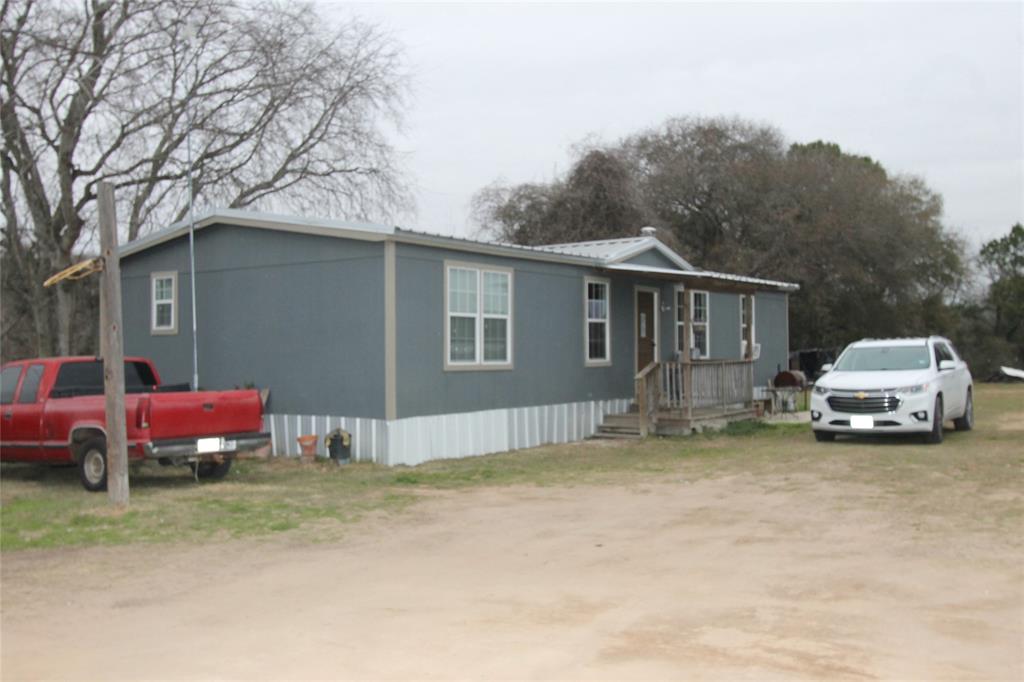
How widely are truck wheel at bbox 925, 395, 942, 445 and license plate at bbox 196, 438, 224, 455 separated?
1054 centimetres

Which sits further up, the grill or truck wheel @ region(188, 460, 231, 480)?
the grill

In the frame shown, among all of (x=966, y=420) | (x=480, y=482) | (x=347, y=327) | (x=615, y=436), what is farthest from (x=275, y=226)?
(x=966, y=420)

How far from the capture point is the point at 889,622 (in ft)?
19.4

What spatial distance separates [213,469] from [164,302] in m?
5.88

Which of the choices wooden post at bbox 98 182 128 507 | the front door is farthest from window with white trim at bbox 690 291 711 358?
wooden post at bbox 98 182 128 507

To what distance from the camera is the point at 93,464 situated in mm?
11797

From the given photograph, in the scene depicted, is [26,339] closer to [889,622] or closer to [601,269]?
[601,269]

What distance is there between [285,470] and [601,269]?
24.2 feet

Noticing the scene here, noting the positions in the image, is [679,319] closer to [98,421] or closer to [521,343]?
[521,343]

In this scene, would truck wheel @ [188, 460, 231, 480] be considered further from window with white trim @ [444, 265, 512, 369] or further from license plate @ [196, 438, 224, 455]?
window with white trim @ [444, 265, 512, 369]

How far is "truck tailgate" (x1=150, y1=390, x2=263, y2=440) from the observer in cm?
1134

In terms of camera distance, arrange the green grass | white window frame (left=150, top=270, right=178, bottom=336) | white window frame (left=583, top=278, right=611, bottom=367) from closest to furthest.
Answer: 1. the green grass
2. white window frame (left=150, top=270, right=178, bottom=336)
3. white window frame (left=583, top=278, right=611, bottom=367)

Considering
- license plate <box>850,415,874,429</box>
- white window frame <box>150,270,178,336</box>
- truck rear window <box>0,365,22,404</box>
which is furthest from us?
white window frame <box>150,270,178,336</box>

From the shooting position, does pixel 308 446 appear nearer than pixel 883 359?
Yes
